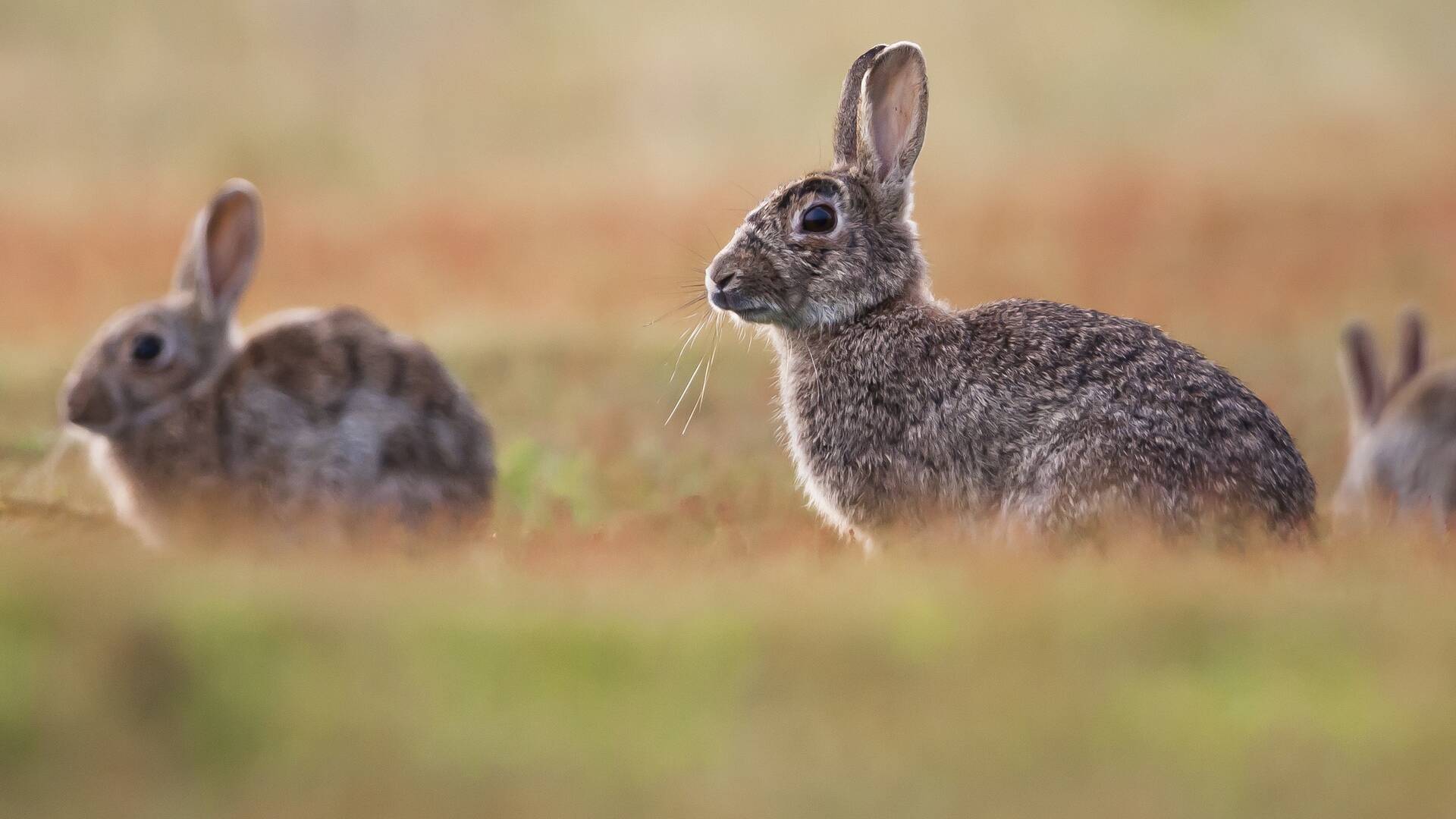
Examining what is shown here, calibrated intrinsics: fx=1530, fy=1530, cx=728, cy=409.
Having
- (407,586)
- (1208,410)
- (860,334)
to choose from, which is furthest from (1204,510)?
(407,586)

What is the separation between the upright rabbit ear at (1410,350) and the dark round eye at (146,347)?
26.6 ft

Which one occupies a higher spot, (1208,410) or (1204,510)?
(1208,410)

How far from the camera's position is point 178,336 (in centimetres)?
852

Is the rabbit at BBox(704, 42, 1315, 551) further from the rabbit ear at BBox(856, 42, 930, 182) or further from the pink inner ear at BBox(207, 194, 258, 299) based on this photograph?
the pink inner ear at BBox(207, 194, 258, 299)

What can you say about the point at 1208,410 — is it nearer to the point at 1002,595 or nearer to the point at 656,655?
the point at 1002,595

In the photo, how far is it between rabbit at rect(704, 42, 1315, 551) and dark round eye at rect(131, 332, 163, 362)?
10.3 feet

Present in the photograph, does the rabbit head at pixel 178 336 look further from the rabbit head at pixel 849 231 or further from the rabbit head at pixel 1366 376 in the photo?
the rabbit head at pixel 1366 376

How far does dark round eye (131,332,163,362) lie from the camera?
8.45m

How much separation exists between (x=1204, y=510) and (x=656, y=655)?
313cm

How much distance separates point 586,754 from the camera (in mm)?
3887

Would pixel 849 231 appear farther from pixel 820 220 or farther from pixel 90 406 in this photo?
pixel 90 406

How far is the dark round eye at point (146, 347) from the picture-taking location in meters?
8.45

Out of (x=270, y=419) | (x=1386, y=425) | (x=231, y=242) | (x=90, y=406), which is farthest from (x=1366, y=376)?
(x=90, y=406)

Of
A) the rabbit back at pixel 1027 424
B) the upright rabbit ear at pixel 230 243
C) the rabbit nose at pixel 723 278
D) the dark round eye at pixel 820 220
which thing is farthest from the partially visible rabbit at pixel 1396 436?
the upright rabbit ear at pixel 230 243
